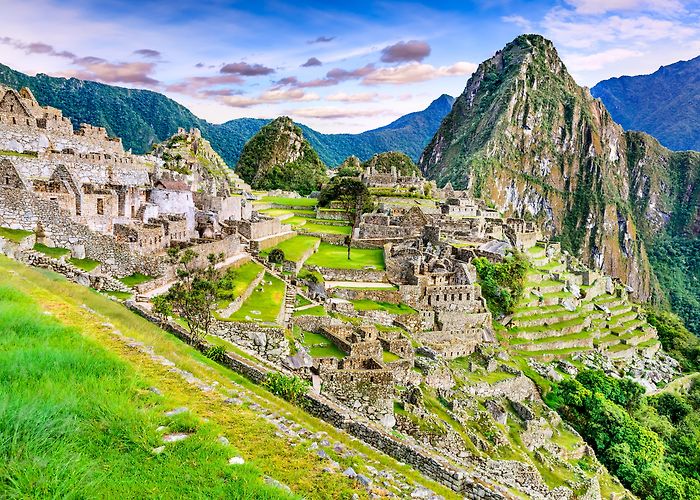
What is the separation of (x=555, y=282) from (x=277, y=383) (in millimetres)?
45722

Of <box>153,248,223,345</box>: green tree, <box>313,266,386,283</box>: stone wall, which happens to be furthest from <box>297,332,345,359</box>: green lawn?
<box>313,266,386,283</box>: stone wall

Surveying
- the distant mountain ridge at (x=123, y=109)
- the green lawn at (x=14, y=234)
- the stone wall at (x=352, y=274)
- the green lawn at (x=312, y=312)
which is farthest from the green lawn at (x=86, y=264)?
the distant mountain ridge at (x=123, y=109)

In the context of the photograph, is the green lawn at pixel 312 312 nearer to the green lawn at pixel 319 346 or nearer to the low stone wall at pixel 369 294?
the green lawn at pixel 319 346

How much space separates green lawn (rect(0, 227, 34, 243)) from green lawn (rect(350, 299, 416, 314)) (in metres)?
16.6

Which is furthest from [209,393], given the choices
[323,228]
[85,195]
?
[323,228]

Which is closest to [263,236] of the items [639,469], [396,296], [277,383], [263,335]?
[396,296]

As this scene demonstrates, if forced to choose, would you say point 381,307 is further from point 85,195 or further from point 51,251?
point 51,251

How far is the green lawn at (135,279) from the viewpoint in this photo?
16.8m

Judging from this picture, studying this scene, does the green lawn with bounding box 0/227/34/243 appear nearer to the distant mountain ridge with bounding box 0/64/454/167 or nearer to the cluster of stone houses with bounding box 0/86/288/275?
the cluster of stone houses with bounding box 0/86/288/275

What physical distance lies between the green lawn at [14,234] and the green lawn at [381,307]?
1655 centimetres

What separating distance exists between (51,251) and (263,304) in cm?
774

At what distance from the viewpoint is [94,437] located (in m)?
5.54

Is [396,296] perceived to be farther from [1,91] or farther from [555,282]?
[555,282]

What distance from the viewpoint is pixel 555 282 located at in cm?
5134
